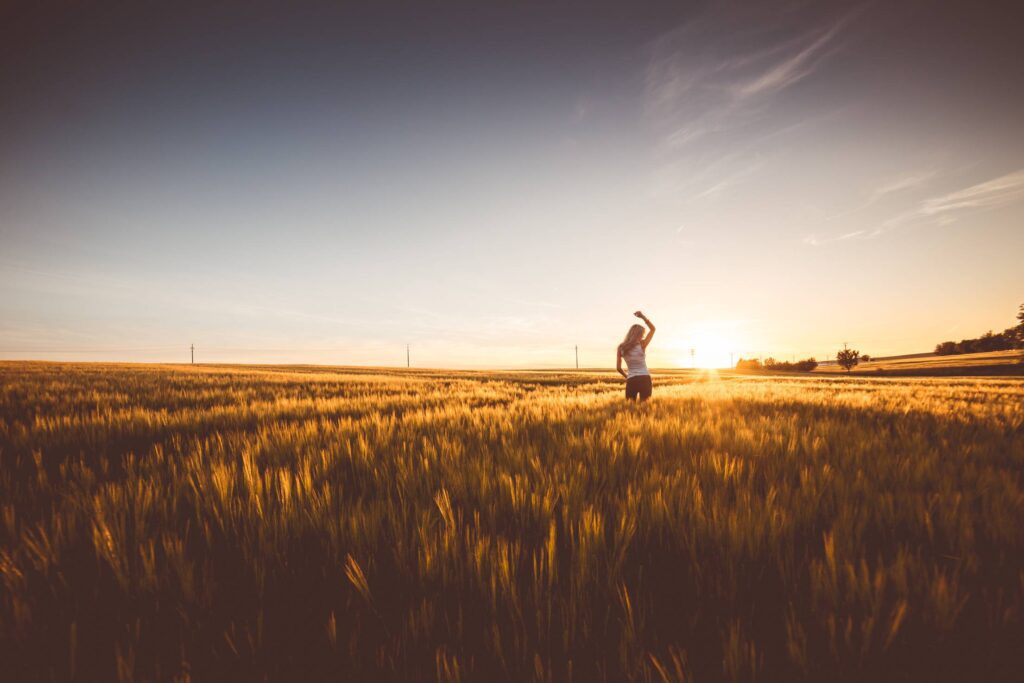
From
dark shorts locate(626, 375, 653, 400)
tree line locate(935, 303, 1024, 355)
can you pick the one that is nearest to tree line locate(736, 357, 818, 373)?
tree line locate(935, 303, 1024, 355)

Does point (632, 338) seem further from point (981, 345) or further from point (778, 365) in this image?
point (981, 345)

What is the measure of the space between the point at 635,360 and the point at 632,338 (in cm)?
50

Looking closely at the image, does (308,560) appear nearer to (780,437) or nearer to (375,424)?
(375,424)

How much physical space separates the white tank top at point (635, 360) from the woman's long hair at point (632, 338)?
0.24 ft

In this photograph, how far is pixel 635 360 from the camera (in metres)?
8.10

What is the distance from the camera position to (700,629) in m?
1.09

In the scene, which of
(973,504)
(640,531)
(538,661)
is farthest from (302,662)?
A: (973,504)

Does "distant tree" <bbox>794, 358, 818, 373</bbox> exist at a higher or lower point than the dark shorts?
lower

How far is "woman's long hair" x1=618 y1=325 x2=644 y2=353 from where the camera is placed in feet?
26.5

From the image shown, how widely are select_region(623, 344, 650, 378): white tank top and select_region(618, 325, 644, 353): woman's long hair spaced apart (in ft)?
0.24

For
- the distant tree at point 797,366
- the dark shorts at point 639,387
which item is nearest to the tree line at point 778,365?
the distant tree at point 797,366

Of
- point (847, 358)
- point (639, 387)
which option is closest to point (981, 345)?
point (847, 358)

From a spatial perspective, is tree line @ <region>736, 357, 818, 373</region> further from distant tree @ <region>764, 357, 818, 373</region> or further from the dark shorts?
the dark shorts

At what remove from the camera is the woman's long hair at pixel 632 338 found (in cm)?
808
